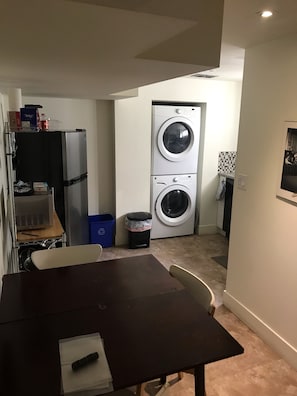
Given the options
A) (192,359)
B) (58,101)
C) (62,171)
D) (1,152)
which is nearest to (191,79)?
(58,101)

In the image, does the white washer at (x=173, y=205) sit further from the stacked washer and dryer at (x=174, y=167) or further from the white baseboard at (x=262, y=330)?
the white baseboard at (x=262, y=330)

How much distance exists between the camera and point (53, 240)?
104 inches

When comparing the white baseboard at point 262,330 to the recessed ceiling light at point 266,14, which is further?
the white baseboard at point 262,330

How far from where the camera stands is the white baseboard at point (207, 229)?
4.84 m

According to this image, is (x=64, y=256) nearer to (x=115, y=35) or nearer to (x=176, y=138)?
(x=115, y=35)

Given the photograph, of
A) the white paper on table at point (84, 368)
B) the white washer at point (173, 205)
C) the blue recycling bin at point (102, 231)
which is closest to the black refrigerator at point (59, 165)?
the blue recycling bin at point (102, 231)

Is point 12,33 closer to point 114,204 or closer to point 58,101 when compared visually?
point 58,101

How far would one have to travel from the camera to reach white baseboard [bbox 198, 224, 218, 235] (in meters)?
4.84

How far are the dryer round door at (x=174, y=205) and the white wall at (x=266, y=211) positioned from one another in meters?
1.72

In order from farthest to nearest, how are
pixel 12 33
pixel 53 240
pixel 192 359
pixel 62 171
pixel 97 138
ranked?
1. pixel 97 138
2. pixel 62 171
3. pixel 53 240
4. pixel 192 359
5. pixel 12 33

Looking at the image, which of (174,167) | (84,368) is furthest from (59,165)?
(84,368)

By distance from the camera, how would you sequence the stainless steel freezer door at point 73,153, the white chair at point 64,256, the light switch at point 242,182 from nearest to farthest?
the white chair at point 64,256
the light switch at point 242,182
the stainless steel freezer door at point 73,153

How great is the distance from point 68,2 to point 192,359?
121cm

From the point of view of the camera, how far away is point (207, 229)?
489 centimetres
